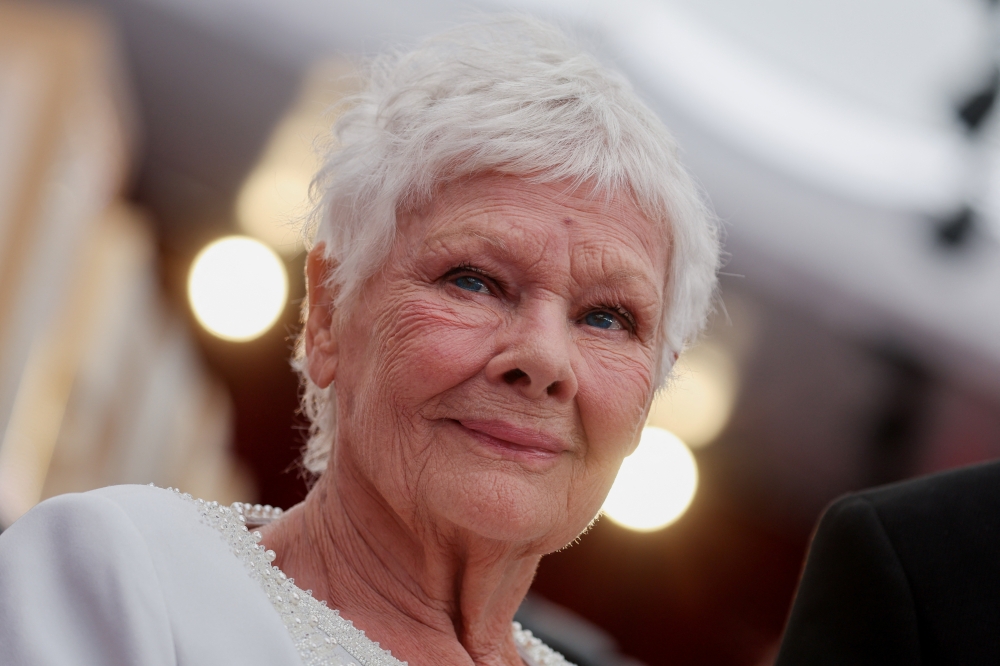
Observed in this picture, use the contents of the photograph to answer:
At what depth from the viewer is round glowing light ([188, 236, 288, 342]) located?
6.07 meters

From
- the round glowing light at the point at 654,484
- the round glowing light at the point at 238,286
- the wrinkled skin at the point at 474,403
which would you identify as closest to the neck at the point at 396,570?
the wrinkled skin at the point at 474,403

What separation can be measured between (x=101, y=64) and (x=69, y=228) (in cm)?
83

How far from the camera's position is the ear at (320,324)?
1443 millimetres

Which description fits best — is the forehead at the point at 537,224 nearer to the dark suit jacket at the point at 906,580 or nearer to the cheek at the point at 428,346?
the cheek at the point at 428,346

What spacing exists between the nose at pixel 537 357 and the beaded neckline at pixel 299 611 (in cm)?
36

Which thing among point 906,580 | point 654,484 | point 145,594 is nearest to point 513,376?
point 145,594

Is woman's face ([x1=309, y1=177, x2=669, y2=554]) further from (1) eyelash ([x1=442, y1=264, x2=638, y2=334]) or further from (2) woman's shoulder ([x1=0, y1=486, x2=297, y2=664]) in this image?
(2) woman's shoulder ([x1=0, y1=486, x2=297, y2=664])

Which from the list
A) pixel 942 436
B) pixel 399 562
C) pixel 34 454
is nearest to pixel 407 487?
pixel 399 562

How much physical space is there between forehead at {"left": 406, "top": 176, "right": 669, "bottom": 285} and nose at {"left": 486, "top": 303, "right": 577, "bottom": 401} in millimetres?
74

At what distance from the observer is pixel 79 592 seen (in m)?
0.99

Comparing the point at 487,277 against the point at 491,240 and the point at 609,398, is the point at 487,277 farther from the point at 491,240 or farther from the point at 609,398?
the point at 609,398

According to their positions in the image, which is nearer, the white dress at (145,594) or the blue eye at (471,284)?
the white dress at (145,594)


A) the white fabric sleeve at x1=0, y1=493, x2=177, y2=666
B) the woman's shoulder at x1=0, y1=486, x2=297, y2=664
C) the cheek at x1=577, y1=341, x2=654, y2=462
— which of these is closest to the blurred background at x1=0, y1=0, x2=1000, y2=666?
the cheek at x1=577, y1=341, x2=654, y2=462

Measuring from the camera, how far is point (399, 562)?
1338 mm
